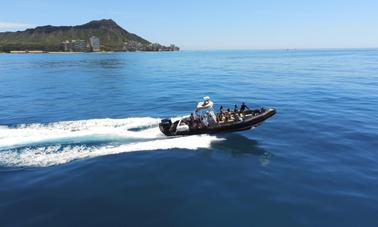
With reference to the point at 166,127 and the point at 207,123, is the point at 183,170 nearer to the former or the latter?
the point at 166,127

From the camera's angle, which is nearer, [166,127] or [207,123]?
[166,127]

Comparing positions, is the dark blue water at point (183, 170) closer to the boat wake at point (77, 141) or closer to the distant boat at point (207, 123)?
the boat wake at point (77, 141)

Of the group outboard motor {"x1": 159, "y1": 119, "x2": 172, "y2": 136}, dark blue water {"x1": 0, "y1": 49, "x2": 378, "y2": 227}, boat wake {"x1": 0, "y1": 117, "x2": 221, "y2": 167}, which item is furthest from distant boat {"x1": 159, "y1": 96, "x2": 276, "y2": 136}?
dark blue water {"x1": 0, "y1": 49, "x2": 378, "y2": 227}

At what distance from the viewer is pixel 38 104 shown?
49.7m

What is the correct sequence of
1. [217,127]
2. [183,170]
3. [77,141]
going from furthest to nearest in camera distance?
[217,127], [77,141], [183,170]

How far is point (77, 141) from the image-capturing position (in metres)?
29.3

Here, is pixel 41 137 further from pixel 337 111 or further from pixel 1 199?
pixel 337 111

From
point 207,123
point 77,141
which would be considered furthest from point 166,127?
point 77,141

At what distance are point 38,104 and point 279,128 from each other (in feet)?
106

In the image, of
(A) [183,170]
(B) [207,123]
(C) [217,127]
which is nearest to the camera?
(A) [183,170]

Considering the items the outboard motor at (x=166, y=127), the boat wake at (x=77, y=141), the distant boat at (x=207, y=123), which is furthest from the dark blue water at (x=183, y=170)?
the outboard motor at (x=166, y=127)

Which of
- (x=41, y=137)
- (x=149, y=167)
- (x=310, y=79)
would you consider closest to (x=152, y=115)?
(x=41, y=137)

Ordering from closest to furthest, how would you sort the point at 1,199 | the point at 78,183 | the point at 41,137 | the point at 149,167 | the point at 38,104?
the point at 1,199
the point at 78,183
the point at 149,167
the point at 41,137
the point at 38,104

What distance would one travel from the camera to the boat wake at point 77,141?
26.2 meters
